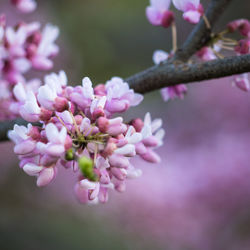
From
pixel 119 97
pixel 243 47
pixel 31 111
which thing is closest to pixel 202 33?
pixel 243 47

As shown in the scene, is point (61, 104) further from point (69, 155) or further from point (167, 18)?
point (167, 18)

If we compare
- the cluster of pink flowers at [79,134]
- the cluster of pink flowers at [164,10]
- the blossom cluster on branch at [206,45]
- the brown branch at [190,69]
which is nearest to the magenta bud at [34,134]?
the cluster of pink flowers at [79,134]

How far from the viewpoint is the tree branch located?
3.82ft

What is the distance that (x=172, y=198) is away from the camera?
10.9 feet

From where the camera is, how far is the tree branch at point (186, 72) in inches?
45.8

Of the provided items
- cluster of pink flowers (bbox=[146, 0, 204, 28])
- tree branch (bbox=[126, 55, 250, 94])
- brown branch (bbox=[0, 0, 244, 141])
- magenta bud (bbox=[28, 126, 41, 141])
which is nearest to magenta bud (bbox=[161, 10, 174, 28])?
cluster of pink flowers (bbox=[146, 0, 204, 28])

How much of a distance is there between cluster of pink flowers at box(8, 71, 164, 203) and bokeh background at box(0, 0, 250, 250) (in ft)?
6.06

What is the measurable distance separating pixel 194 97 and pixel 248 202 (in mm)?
1260

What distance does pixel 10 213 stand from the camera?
122 inches

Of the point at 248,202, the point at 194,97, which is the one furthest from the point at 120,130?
the point at 194,97

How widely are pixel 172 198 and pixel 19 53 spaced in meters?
2.06

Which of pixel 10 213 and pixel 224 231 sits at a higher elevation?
pixel 10 213

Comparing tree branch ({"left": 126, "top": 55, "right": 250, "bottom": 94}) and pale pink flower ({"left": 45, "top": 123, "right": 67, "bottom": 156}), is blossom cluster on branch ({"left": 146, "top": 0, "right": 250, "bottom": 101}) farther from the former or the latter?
pale pink flower ({"left": 45, "top": 123, "right": 67, "bottom": 156})

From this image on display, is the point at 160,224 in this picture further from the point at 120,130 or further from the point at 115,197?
the point at 120,130
